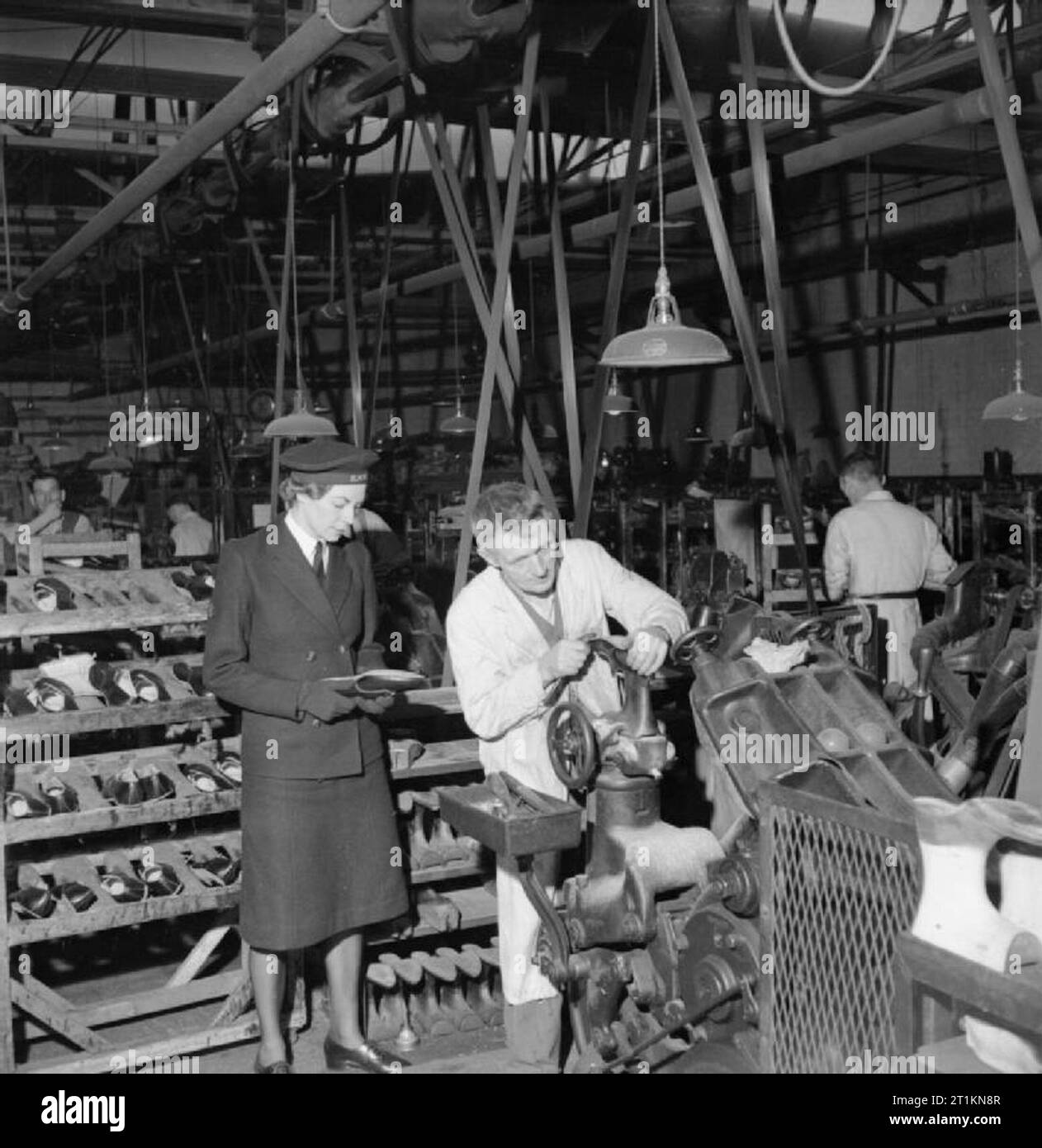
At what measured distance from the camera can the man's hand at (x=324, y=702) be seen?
3318 mm

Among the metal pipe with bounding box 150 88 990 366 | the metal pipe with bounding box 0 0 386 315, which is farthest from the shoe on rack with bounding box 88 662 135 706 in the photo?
the metal pipe with bounding box 150 88 990 366

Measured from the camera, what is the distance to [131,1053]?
3645 mm

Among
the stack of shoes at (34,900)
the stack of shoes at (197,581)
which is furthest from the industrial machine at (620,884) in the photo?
the stack of shoes at (197,581)

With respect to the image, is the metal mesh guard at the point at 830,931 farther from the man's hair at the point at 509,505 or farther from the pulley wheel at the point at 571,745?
the man's hair at the point at 509,505

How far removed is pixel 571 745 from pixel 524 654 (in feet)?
1.75

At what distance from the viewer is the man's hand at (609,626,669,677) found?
3.05m

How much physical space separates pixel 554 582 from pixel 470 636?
299mm

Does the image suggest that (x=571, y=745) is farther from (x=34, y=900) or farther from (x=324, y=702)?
(x=34, y=900)

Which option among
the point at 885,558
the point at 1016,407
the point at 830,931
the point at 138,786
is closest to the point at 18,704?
the point at 138,786

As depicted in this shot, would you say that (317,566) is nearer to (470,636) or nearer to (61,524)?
(470,636)

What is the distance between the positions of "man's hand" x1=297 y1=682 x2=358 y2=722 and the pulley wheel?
0.58m

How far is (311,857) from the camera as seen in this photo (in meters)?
3.49

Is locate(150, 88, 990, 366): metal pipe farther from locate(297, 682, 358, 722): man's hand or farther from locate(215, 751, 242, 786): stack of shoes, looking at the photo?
locate(297, 682, 358, 722): man's hand
